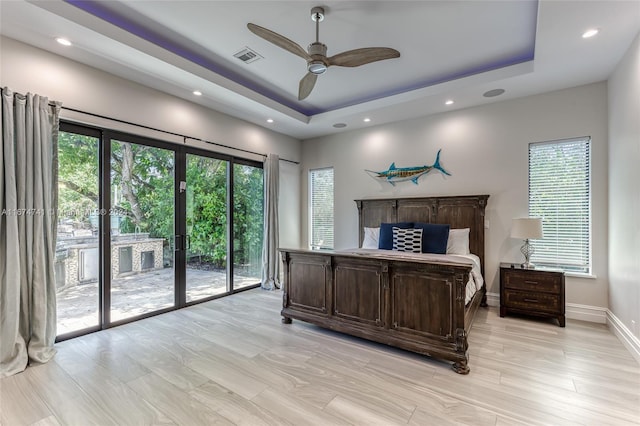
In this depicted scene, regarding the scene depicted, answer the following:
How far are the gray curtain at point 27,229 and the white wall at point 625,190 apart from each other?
5632mm

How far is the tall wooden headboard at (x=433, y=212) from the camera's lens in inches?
170

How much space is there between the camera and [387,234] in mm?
4582

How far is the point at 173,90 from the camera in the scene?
390 cm

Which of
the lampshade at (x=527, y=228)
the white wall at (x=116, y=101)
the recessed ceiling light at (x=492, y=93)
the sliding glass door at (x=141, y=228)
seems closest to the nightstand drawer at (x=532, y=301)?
the lampshade at (x=527, y=228)

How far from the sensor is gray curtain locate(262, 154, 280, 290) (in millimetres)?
5379

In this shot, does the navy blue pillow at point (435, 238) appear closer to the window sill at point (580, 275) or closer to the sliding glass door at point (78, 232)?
the window sill at point (580, 275)

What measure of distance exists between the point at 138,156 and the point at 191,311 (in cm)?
223

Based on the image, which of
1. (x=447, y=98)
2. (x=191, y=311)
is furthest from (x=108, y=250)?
(x=447, y=98)

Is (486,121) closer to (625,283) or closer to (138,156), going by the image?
(625,283)

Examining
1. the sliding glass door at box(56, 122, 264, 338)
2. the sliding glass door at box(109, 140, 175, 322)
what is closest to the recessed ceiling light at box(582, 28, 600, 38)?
the sliding glass door at box(56, 122, 264, 338)

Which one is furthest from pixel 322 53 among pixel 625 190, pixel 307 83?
pixel 625 190

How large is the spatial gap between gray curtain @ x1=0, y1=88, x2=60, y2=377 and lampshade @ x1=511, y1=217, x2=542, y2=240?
532cm

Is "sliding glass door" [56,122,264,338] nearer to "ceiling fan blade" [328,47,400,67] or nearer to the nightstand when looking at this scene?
"ceiling fan blade" [328,47,400,67]

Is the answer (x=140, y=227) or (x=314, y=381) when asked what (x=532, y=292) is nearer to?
(x=314, y=381)
